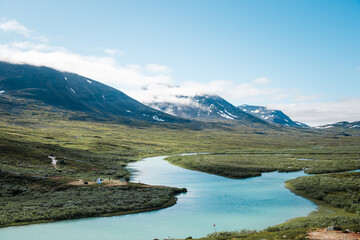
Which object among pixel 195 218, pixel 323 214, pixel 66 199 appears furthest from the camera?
pixel 66 199

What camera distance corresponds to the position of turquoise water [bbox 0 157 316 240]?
43750 millimetres

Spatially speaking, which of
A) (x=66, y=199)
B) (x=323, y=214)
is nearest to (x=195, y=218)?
(x=323, y=214)

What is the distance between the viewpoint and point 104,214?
2111 inches

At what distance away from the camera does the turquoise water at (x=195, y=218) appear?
4375 cm

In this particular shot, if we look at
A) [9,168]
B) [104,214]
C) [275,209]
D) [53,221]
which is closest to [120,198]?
[104,214]

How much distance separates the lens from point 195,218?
51938mm

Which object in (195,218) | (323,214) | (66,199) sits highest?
(323,214)

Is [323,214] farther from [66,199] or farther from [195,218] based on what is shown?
[66,199]

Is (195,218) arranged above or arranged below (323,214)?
below

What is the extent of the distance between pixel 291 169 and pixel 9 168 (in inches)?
4103

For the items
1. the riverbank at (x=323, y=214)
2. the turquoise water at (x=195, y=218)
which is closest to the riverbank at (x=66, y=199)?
the turquoise water at (x=195, y=218)

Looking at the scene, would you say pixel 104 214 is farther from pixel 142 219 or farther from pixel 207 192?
pixel 207 192

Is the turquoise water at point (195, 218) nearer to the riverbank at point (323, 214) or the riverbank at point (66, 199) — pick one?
the riverbank at point (66, 199)

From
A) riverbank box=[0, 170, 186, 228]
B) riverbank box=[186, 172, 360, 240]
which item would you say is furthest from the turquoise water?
riverbank box=[186, 172, 360, 240]
